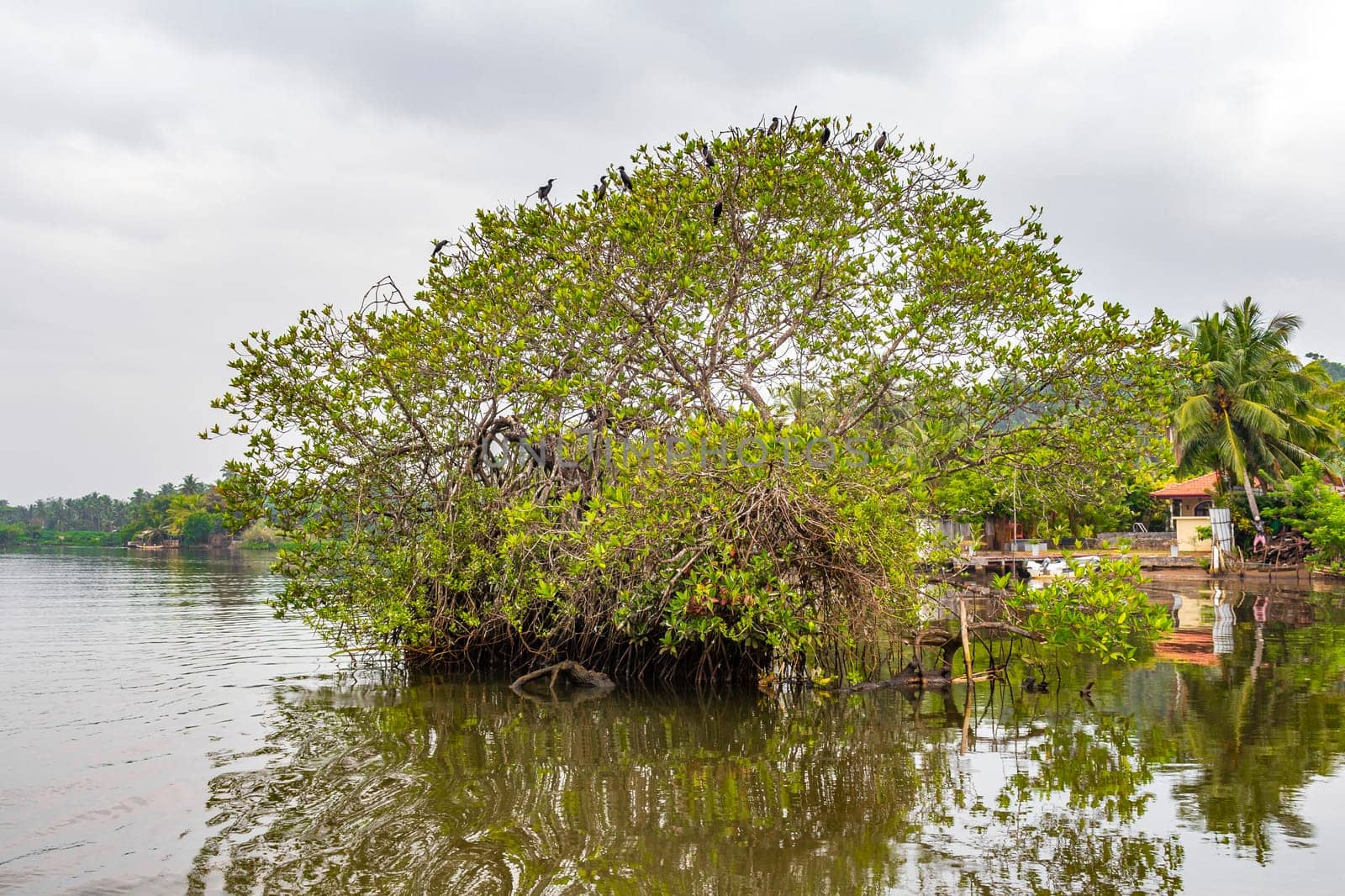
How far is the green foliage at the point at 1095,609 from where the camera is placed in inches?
384

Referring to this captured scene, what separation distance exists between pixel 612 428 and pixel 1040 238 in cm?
588

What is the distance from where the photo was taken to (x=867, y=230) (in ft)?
42.7

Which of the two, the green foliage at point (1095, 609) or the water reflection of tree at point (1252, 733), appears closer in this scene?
the water reflection of tree at point (1252, 733)

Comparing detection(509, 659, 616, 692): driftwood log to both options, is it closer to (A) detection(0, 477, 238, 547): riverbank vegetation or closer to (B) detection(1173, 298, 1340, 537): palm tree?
(B) detection(1173, 298, 1340, 537): palm tree

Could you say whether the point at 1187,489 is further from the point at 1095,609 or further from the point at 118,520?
the point at 118,520

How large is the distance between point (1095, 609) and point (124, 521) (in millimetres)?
103528

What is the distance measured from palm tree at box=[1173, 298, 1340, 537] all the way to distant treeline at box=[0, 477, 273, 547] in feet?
193

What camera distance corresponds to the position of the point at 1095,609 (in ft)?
33.1

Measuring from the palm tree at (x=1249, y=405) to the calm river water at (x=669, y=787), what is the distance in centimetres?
2018

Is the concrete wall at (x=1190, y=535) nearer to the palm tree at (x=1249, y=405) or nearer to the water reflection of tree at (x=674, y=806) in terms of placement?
the palm tree at (x=1249, y=405)

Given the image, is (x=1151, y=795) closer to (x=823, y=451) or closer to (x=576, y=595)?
(x=823, y=451)

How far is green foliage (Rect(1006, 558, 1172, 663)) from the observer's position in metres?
9.75

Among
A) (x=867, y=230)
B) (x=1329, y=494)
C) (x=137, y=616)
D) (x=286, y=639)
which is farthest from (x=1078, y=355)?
(x=1329, y=494)

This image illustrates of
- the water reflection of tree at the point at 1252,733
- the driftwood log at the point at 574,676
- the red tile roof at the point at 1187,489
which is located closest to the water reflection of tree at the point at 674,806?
the water reflection of tree at the point at 1252,733
